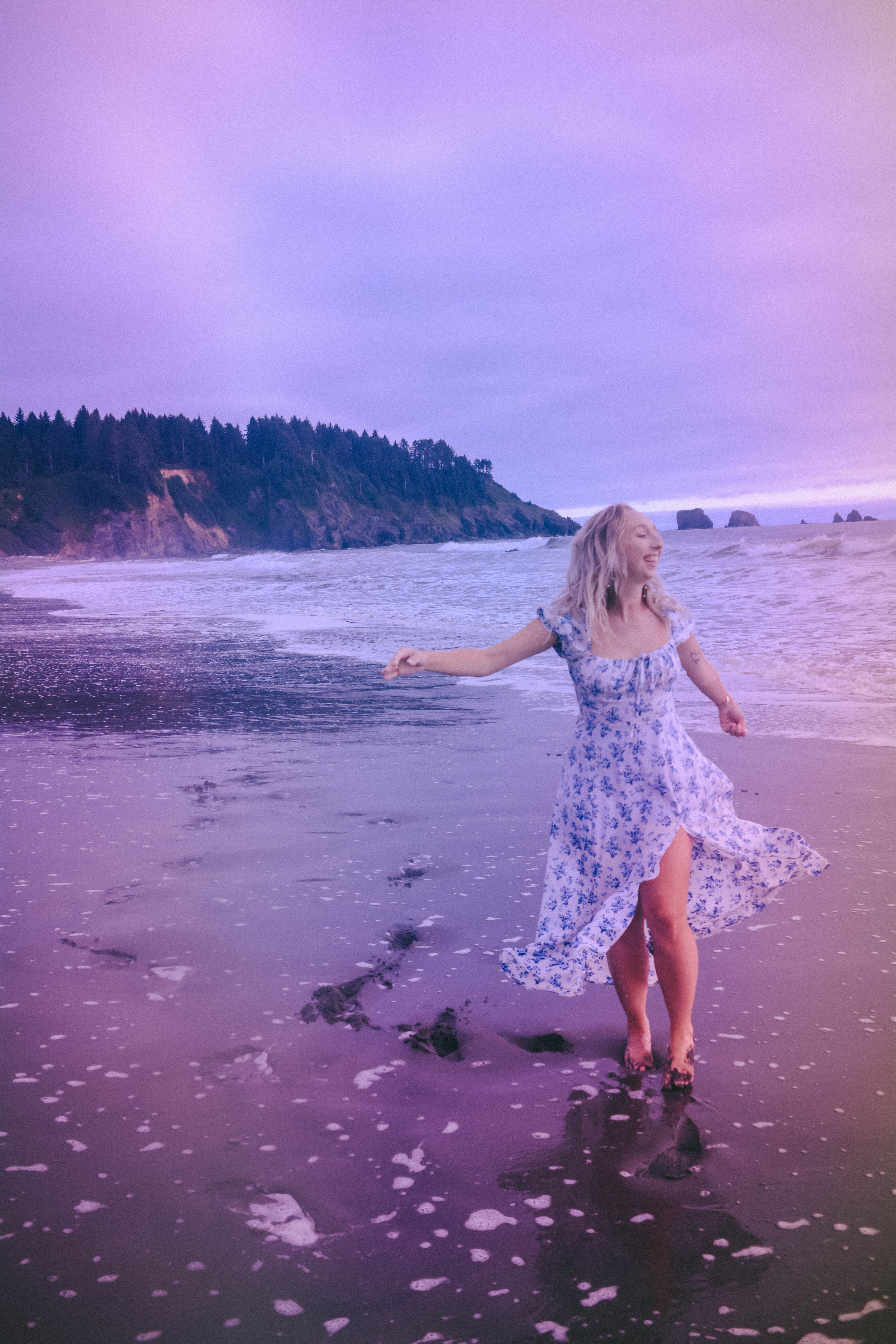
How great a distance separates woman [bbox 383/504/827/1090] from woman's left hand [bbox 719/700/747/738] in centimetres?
4

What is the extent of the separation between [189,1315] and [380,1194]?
0.53 meters

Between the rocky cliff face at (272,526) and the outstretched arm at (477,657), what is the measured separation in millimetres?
113117

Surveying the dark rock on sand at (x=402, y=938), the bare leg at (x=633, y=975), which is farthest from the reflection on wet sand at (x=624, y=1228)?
the dark rock on sand at (x=402, y=938)

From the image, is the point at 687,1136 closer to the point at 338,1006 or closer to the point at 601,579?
the point at 338,1006

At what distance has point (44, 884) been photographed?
4430mm

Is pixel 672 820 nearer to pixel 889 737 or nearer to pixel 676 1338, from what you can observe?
pixel 676 1338

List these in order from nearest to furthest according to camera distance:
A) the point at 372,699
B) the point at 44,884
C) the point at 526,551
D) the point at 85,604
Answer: the point at 44,884, the point at 372,699, the point at 85,604, the point at 526,551

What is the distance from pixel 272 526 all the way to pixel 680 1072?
139436mm

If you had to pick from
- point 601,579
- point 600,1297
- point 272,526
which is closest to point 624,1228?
point 600,1297

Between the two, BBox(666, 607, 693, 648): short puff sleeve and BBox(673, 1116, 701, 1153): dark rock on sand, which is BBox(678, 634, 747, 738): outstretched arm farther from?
BBox(673, 1116, 701, 1153): dark rock on sand

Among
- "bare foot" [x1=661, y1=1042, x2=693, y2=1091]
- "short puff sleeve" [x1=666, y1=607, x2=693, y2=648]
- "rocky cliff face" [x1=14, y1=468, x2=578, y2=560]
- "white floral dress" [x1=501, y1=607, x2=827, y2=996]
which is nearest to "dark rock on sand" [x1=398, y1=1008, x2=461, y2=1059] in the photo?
"white floral dress" [x1=501, y1=607, x2=827, y2=996]

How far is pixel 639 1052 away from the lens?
9.62ft

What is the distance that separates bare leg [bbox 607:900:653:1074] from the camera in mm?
3002

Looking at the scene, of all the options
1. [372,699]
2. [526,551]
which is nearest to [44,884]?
[372,699]
